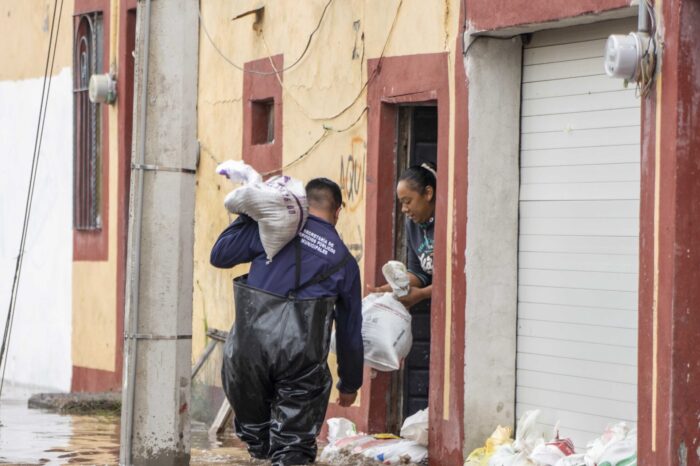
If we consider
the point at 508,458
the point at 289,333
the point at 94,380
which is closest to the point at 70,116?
the point at 94,380

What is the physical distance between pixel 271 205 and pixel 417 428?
250 centimetres

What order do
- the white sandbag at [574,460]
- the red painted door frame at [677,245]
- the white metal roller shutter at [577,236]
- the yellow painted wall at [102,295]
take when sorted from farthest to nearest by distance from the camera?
the yellow painted wall at [102,295], the white metal roller shutter at [577,236], the white sandbag at [574,460], the red painted door frame at [677,245]

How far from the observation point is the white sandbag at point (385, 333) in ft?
31.9

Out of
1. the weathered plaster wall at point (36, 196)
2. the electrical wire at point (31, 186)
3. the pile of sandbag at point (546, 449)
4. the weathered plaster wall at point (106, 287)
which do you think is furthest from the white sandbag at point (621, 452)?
the weathered plaster wall at point (36, 196)

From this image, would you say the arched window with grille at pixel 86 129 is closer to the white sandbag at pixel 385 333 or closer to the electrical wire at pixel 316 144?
the electrical wire at pixel 316 144

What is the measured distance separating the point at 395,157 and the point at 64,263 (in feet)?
23.7

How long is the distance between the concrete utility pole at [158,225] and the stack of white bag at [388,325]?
1.76 m

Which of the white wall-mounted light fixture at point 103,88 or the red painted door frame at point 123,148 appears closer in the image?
the red painted door frame at point 123,148

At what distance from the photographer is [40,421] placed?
44.1 feet

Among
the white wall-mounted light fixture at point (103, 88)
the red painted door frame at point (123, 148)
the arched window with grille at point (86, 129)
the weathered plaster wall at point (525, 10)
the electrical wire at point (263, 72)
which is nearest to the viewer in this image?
the weathered plaster wall at point (525, 10)

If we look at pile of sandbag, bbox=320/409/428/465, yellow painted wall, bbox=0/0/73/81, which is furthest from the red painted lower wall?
pile of sandbag, bbox=320/409/428/465

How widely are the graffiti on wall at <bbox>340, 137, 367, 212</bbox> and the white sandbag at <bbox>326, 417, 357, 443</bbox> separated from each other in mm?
1439

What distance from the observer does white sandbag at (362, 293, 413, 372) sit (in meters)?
9.73

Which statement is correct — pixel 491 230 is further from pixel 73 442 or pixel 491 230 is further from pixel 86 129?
pixel 86 129
